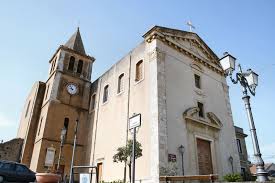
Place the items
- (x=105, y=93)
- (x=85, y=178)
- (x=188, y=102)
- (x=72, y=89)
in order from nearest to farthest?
(x=85, y=178) < (x=188, y=102) < (x=105, y=93) < (x=72, y=89)

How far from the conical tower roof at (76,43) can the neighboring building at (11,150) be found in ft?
36.5

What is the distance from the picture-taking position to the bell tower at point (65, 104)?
19578 millimetres

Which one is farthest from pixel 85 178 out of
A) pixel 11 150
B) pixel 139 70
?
pixel 11 150

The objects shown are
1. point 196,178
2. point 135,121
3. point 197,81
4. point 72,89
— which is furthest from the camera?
point 72,89

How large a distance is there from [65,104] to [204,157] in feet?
42.6

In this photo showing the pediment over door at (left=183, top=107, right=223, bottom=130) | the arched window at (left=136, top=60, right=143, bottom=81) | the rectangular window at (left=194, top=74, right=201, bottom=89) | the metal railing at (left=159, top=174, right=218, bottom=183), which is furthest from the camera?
the rectangular window at (left=194, top=74, right=201, bottom=89)

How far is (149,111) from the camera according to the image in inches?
580

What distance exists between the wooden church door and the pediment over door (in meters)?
1.23

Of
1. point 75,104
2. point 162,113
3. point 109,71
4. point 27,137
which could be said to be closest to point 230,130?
point 162,113

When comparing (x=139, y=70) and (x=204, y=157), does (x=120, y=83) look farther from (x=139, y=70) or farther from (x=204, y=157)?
(x=204, y=157)

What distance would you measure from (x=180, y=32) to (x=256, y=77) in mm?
11345

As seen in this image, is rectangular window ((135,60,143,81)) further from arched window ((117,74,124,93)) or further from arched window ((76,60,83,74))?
arched window ((76,60,83,74))

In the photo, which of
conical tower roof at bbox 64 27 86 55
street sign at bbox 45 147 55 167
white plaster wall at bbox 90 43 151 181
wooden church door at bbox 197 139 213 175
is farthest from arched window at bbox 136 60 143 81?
conical tower roof at bbox 64 27 86 55

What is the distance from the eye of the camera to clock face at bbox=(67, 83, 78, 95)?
900 inches
